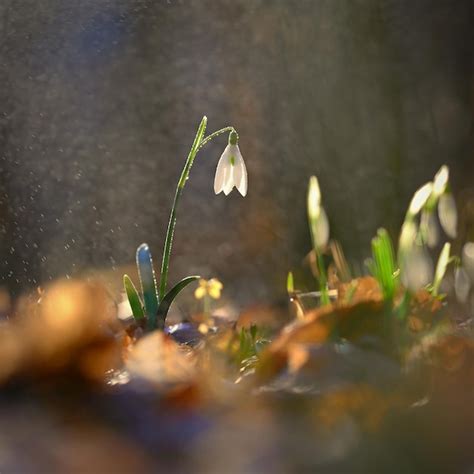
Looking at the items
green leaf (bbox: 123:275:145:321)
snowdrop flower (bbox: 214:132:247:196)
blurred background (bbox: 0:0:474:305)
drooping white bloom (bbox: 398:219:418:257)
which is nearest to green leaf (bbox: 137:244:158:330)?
green leaf (bbox: 123:275:145:321)

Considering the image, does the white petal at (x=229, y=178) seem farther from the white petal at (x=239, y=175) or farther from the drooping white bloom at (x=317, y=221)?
the drooping white bloom at (x=317, y=221)

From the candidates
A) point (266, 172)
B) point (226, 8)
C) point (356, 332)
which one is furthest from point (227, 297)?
point (356, 332)

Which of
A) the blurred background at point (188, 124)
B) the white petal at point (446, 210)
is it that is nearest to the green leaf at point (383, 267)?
the white petal at point (446, 210)

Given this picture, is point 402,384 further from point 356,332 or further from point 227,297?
point 227,297

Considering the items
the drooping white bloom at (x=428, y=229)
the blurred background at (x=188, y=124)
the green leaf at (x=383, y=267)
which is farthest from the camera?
the blurred background at (x=188, y=124)

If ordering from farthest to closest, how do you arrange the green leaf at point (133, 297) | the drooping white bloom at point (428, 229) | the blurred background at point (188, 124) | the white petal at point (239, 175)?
the blurred background at point (188, 124) → the white petal at point (239, 175) → the green leaf at point (133, 297) → the drooping white bloom at point (428, 229)

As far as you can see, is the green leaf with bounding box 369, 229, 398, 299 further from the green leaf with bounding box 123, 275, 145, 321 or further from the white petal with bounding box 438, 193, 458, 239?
the green leaf with bounding box 123, 275, 145, 321
